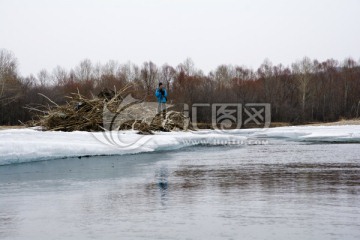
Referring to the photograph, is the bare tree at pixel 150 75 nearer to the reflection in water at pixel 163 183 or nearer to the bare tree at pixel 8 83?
the bare tree at pixel 8 83

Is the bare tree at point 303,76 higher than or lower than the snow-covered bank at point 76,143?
higher

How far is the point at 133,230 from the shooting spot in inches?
123

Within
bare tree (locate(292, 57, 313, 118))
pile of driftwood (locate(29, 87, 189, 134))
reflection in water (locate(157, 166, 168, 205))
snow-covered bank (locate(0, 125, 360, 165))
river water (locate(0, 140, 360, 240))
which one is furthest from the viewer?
bare tree (locate(292, 57, 313, 118))

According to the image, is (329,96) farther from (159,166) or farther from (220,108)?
(159,166)

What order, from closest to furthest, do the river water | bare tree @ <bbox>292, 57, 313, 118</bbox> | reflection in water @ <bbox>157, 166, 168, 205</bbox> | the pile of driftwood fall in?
the river water
reflection in water @ <bbox>157, 166, 168, 205</bbox>
the pile of driftwood
bare tree @ <bbox>292, 57, 313, 118</bbox>

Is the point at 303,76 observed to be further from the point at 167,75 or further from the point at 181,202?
the point at 181,202

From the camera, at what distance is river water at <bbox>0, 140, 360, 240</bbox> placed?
3113mm

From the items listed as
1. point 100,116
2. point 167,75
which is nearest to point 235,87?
point 167,75

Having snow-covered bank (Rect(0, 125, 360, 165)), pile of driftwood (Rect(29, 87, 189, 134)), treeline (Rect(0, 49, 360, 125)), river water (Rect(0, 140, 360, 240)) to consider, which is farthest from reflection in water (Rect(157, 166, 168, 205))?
treeline (Rect(0, 49, 360, 125))

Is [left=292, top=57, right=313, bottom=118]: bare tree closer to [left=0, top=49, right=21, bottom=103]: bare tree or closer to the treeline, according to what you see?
the treeline

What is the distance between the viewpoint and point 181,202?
421 centimetres

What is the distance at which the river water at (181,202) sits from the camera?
3113 mm

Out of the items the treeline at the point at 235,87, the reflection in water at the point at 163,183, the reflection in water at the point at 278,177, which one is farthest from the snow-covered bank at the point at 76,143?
the treeline at the point at 235,87

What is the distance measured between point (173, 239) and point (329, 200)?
6.55ft
